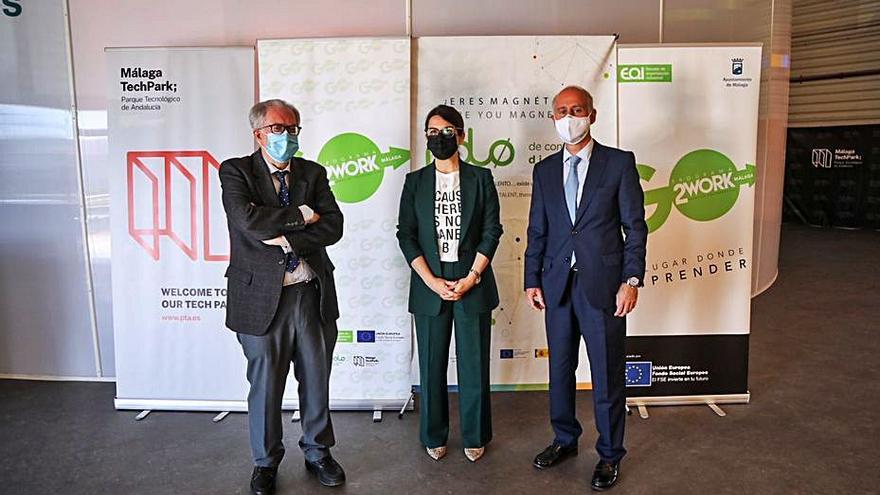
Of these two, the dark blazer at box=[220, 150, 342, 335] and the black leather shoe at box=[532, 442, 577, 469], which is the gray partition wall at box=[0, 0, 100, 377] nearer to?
the dark blazer at box=[220, 150, 342, 335]

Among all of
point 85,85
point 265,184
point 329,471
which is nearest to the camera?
point 265,184

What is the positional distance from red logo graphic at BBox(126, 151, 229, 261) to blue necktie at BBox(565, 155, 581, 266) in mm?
1967

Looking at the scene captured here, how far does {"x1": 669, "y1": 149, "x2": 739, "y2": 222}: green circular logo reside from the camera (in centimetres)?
392

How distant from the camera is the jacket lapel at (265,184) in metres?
2.88

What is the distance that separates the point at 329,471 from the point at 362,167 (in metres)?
1.65

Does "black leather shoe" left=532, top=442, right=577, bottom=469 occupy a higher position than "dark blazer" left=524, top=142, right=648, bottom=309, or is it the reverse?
"dark blazer" left=524, top=142, right=648, bottom=309

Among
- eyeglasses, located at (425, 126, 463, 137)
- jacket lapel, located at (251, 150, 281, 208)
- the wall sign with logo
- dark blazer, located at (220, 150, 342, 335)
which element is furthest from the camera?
the wall sign with logo

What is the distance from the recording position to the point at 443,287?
10.3 feet

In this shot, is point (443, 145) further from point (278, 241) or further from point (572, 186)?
point (278, 241)

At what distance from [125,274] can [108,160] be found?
2.32 ft

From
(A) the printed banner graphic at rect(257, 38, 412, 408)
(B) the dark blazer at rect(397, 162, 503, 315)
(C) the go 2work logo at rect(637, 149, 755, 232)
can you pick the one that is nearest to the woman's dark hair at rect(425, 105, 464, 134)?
(B) the dark blazer at rect(397, 162, 503, 315)

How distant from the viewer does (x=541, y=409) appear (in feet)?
13.1

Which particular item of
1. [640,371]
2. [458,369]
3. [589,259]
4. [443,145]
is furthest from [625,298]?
[640,371]

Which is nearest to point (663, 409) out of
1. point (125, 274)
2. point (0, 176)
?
point (125, 274)
